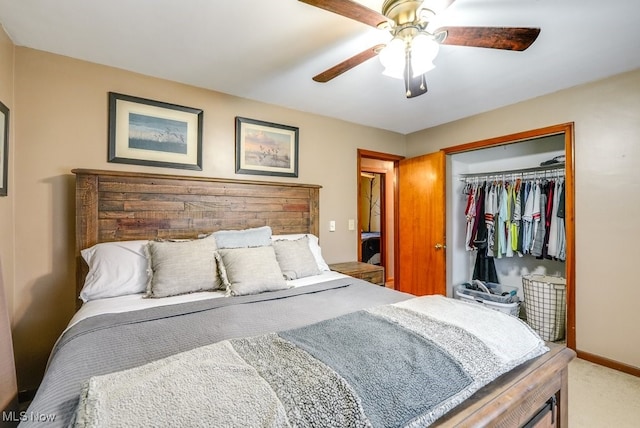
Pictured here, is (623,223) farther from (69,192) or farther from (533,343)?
(69,192)

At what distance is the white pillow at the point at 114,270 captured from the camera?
182 cm

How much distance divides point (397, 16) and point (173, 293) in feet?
6.36

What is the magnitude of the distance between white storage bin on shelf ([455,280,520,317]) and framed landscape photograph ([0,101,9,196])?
402 centimetres

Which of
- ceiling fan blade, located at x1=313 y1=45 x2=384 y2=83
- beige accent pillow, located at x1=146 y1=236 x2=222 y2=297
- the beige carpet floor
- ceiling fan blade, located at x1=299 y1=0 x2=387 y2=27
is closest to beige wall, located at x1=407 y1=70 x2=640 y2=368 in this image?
the beige carpet floor

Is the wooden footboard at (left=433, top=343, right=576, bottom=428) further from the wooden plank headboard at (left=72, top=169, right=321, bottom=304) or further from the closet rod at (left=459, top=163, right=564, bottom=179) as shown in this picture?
the closet rod at (left=459, top=163, right=564, bottom=179)

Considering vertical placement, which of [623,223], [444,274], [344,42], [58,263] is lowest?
[444,274]

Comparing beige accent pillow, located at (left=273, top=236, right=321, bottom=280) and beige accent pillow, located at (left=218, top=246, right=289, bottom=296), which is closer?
beige accent pillow, located at (left=218, top=246, right=289, bottom=296)

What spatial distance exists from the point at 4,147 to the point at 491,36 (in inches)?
111

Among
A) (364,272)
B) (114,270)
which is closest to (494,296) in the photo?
(364,272)

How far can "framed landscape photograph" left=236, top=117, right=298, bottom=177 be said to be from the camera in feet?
9.27

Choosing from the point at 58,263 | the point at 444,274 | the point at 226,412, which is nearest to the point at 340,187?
the point at 444,274

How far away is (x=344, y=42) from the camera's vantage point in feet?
6.23

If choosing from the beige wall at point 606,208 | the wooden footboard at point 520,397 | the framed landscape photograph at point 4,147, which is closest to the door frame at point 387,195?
the beige wall at point 606,208

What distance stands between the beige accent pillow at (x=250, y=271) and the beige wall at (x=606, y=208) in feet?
8.56
